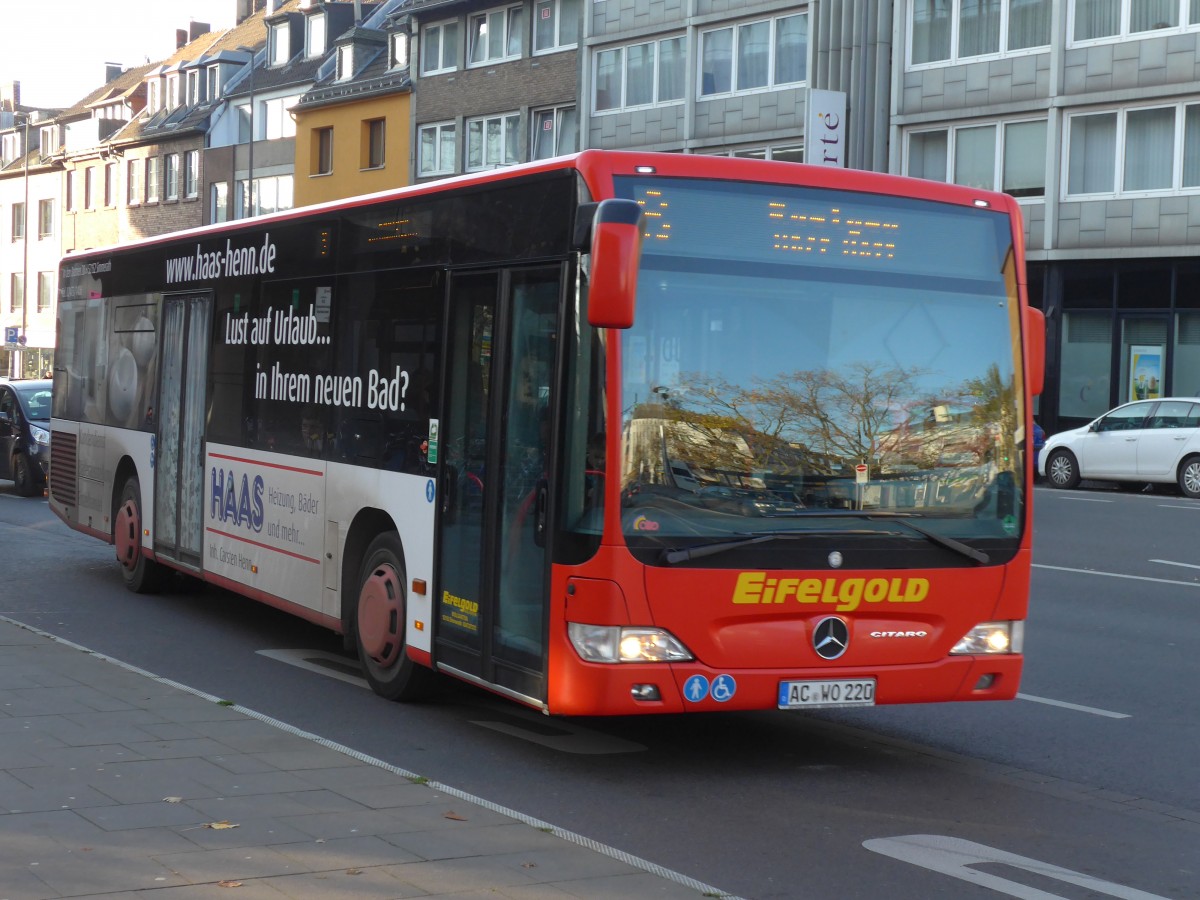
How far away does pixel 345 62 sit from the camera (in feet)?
194

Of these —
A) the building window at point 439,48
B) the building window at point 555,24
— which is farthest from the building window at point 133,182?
the building window at point 555,24

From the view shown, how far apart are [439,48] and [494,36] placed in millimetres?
2900

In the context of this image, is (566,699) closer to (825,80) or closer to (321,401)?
(321,401)

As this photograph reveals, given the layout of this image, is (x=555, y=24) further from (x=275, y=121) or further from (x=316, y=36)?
(x=275, y=121)

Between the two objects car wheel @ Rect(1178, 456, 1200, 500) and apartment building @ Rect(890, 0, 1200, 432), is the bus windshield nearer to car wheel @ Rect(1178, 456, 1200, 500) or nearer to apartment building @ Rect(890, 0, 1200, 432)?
car wheel @ Rect(1178, 456, 1200, 500)

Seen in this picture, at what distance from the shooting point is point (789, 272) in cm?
749

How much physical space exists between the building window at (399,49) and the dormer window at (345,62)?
2464 millimetres

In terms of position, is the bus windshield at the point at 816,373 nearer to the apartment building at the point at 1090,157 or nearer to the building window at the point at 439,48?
the apartment building at the point at 1090,157

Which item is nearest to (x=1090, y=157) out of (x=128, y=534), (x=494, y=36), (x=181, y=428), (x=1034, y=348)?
(x=494, y=36)

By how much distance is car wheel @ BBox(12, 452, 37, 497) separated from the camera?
25.2 meters

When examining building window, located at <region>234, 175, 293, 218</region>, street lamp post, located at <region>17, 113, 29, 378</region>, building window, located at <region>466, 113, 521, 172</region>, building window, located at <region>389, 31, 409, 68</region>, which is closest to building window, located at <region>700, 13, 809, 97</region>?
building window, located at <region>466, 113, 521, 172</region>

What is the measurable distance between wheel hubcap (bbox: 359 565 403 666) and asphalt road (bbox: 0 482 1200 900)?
30 centimetres

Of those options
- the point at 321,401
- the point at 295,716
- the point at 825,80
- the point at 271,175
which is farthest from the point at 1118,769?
the point at 271,175

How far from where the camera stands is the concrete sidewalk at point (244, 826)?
539 centimetres
